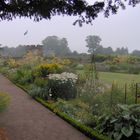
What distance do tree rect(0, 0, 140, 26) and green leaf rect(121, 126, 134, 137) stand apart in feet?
→ 7.68

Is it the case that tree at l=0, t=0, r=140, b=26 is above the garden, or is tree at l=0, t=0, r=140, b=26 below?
above

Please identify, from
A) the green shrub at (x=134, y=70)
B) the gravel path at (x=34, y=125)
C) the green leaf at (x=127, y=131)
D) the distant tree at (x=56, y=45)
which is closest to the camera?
the green leaf at (x=127, y=131)

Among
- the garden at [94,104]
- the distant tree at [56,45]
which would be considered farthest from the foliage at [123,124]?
the distant tree at [56,45]

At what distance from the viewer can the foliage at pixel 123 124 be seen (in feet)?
21.7

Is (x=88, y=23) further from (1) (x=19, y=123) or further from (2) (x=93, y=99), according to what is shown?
(2) (x=93, y=99)

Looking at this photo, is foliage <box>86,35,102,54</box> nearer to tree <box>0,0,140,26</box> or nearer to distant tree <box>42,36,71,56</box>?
distant tree <box>42,36,71,56</box>

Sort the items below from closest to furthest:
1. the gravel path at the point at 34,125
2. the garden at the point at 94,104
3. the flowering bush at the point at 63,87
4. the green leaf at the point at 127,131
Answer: the green leaf at the point at 127,131, the garden at the point at 94,104, the gravel path at the point at 34,125, the flowering bush at the point at 63,87

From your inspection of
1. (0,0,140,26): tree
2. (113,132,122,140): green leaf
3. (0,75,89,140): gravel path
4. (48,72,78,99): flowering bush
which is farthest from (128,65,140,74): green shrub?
(0,0,140,26): tree

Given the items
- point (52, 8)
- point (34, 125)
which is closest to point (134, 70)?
point (34, 125)

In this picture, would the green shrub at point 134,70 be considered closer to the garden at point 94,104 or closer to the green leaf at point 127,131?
the garden at point 94,104

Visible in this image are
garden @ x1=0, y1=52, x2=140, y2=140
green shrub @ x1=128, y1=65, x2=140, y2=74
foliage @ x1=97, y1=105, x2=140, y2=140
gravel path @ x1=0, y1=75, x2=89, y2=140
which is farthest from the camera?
green shrub @ x1=128, y1=65, x2=140, y2=74

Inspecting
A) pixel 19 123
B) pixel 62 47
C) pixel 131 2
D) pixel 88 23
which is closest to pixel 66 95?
pixel 19 123

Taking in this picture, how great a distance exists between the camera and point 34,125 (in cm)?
830

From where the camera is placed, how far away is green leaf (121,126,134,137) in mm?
6486
